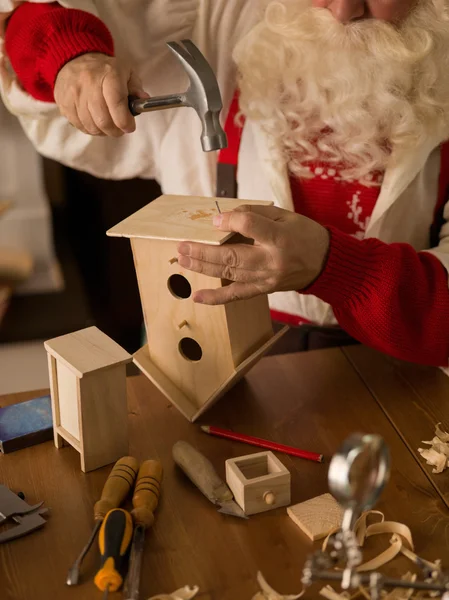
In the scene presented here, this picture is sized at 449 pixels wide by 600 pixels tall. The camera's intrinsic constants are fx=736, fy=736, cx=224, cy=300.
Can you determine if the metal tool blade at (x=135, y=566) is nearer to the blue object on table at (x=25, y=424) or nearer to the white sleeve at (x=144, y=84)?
the blue object on table at (x=25, y=424)

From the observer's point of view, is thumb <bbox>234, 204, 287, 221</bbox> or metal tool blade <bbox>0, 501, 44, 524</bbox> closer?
metal tool blade <bbox>0, 501, 44, 524</bbox>

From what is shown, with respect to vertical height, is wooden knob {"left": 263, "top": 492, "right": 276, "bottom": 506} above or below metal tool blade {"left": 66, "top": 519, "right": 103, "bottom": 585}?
below

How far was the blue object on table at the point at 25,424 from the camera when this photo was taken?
1078 mm

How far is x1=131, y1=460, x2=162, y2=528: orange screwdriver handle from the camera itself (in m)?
0.92

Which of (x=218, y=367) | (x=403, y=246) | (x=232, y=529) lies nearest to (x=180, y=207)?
(x=218, y=367)

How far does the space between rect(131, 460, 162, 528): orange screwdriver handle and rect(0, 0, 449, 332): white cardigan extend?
0.56 meters

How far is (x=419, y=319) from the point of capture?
4.13ft

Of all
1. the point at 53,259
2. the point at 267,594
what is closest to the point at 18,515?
the point at 267,594

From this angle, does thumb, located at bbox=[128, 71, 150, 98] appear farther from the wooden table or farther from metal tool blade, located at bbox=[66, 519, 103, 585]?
metal tool blade, located at bbox=[66, 519, 103, 585]

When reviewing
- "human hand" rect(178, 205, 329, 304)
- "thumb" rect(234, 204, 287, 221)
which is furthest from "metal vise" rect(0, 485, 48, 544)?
"thumb" rect(234, 204, 287, 221)

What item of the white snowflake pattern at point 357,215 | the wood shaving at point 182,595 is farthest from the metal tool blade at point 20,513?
the white snowflake pattern at point 357,215

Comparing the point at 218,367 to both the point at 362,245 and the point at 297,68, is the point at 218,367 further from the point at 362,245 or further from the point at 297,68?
the point at 297,68

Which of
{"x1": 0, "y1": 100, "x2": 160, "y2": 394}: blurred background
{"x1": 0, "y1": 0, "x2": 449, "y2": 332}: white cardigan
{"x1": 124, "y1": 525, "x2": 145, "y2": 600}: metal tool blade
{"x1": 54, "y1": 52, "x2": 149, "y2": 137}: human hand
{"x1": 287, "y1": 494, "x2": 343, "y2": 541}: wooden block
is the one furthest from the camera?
{"x1": 0, "y1": 100, "x2": 160, "y2": 394}: blurred background

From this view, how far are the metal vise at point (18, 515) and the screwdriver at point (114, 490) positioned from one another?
0.07 m
